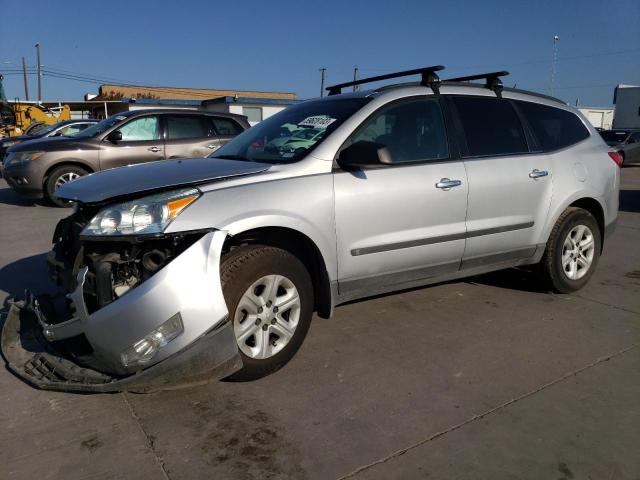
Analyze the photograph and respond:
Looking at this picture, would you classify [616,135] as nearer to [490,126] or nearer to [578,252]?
[578,252]

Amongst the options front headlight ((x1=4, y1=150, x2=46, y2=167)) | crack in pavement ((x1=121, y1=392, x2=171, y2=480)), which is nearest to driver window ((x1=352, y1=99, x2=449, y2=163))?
crack in pavement ((x1=121, y1=392, x2=171, y2=480))

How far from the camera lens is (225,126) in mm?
9992

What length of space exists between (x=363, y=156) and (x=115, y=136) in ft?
23.4

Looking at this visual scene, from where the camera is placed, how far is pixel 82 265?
291cm

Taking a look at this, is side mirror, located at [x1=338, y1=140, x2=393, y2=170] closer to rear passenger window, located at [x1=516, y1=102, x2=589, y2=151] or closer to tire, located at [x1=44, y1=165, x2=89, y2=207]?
rear passenger window, located at [x1=516, y1=102, x2=589, y2=151]

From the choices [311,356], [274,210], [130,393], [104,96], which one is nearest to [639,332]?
[311,356]

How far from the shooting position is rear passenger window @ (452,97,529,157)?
4043mm

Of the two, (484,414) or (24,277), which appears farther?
(24,277)

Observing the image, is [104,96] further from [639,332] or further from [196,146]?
[639,332]

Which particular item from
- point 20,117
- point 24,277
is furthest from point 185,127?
point 20,117

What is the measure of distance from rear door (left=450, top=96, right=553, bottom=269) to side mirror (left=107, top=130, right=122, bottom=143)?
6.89 metres

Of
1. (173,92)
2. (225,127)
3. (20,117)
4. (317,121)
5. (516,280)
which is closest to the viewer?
(317,121)

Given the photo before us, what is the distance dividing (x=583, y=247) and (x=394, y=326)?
6.81ft

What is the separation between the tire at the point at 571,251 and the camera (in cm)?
455
